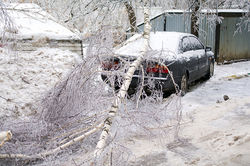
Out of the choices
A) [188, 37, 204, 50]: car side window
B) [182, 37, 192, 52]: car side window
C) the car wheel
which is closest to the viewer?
the car wheel

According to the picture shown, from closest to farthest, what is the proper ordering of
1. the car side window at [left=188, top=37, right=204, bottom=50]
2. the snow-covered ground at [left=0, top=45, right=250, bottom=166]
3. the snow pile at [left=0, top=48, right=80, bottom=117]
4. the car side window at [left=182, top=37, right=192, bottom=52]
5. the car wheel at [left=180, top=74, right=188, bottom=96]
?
the snow-covered ground at [left=0, top=45, right=250, bottom=166] < the snow pile at [left=0, top=48, right=80, bottom=117] < the car wheel at [left=180, top=74, right=188, bottom=96] < the car side window at [left=182, top=37, right=192, bottom=52] < the car side window at [left=188, top=37, right=204, bottom=50]

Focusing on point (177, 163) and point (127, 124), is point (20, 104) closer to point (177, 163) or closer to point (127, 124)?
point (127, 124)

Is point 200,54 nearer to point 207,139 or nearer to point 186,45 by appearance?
point 186,45

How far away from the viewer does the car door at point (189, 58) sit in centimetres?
755

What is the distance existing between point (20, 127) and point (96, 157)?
1649 millimetres

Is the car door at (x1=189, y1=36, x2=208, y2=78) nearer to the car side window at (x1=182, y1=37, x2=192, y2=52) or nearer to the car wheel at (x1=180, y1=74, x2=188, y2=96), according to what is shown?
the car side window at (x1=182, y1=37, x2=192, y2=52)

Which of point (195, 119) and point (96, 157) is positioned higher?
point (96, 157)

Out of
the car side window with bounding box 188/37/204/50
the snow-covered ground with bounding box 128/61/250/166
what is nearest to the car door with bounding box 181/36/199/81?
the car side window with bounding box 188/37/204/50

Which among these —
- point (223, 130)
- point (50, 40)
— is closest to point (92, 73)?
point (223, 130)

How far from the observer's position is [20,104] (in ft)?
20.2

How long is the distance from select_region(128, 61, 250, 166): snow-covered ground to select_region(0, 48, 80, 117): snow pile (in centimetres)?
265

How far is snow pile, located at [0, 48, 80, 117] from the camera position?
625 centimetres

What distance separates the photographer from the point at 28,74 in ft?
24.0

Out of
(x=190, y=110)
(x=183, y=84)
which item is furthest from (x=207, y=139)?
(x=183, y=84)
